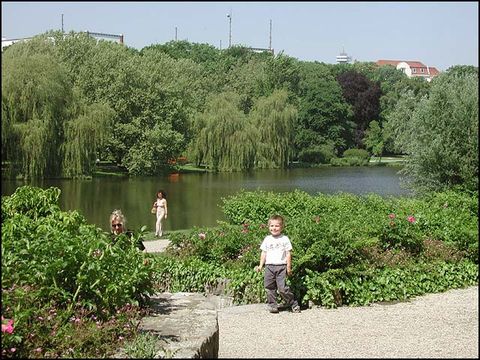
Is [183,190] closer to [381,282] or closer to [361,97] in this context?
[381,282]

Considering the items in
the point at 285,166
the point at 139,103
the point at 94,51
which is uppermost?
the point at 94,51

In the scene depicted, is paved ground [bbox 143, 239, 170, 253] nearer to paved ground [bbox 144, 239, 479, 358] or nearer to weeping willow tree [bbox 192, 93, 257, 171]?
paved ground [bbox 144, 239, 479, 358]

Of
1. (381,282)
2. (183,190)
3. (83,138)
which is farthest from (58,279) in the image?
(183,190)

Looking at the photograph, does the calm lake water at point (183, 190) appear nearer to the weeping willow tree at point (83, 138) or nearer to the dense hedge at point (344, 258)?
the weeping willow tree at point (83, 138)

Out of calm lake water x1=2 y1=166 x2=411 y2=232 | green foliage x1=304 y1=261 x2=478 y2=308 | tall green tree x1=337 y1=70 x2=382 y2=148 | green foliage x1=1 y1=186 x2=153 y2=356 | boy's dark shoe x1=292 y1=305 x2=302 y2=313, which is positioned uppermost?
tall green tree x1=337 y1=70 x2=382 y2=148

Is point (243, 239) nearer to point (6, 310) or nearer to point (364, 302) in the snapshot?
point (364, 302)

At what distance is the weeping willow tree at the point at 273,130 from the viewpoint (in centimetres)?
4441

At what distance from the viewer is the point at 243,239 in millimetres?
9766

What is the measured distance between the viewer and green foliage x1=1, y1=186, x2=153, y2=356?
13.8ft

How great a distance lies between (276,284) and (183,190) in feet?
76.6

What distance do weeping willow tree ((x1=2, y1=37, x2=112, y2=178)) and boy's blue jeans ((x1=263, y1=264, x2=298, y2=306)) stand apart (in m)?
19.0

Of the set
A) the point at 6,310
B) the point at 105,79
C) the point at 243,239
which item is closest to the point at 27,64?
the point at 105,79

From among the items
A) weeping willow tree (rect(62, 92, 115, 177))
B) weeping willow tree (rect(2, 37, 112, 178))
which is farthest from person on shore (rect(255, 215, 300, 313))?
weeping willow tree (rect(62, 92, 115, 177))

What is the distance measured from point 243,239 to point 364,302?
233 cm
